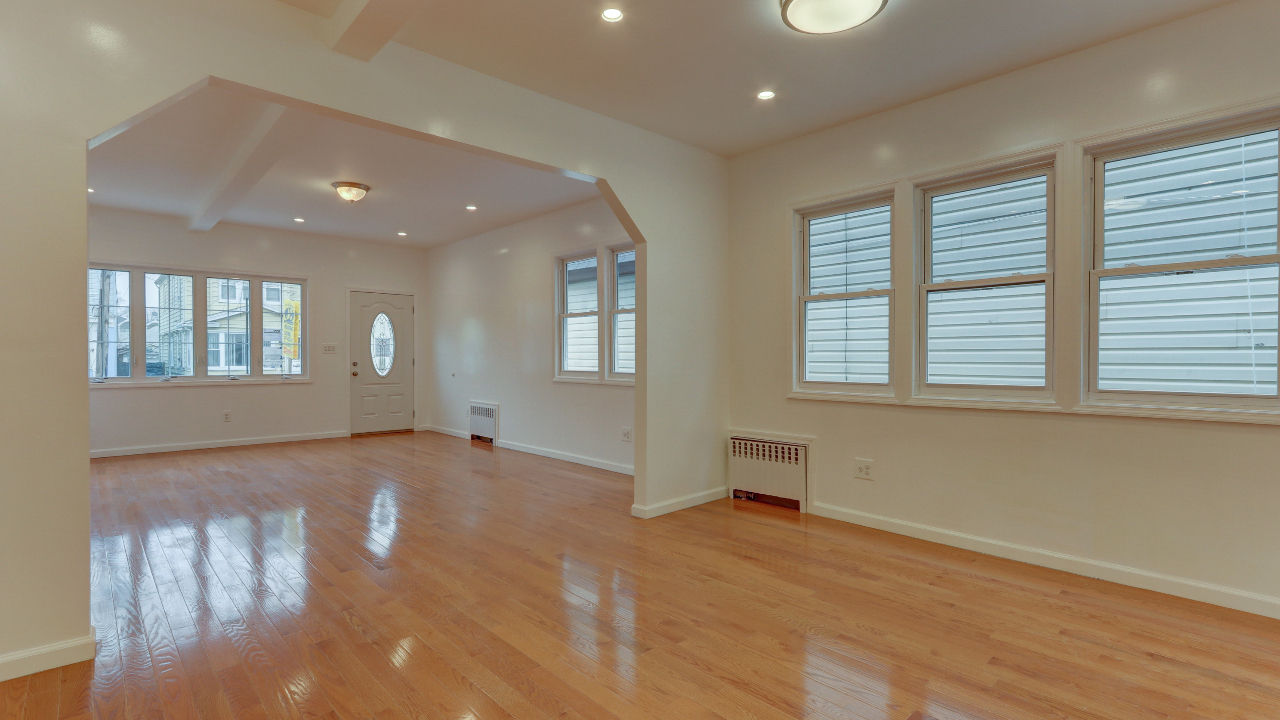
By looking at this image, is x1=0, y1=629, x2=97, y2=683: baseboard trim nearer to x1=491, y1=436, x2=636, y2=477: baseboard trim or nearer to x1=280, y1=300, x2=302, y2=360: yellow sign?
x1=491, y1=436, x2=636, y2=477: baseboard trim

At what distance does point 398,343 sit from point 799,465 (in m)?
6.66

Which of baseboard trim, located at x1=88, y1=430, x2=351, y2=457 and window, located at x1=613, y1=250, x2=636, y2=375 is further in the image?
baseboard trim, located at x1=88, y1=430, x2=351, y2=457

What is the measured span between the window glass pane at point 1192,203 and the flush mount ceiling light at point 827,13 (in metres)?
1.75

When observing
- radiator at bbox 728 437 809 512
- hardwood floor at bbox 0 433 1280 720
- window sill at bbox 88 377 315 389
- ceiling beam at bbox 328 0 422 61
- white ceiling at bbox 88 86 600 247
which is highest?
white ceiling at bbox 88 86 600 247

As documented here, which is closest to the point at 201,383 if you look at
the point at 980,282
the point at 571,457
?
the point at 571,457

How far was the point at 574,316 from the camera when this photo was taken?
6.54 meters

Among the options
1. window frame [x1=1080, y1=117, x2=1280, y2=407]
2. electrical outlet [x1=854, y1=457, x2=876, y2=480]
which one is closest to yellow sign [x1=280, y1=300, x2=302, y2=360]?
electrical outlet [x1=854, y1=457, x2=876, y2=480]

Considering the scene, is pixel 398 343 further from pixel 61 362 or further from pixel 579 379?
pixel 61 362

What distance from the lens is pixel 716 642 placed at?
2.46 m

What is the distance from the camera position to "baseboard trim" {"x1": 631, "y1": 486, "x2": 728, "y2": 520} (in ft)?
14.1

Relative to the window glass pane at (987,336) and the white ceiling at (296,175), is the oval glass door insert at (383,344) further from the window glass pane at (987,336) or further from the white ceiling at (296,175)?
the window glass pane at (987,336)

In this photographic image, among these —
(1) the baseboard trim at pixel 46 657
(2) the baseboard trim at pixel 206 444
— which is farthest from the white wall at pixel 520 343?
(1) the baseboard trim at pixel 46 657

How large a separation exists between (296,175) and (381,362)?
12.7ft

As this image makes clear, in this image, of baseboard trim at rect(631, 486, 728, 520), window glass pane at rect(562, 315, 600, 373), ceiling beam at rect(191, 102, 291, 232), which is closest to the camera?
ceiling beam at rect(191, 102, 291, 232)
